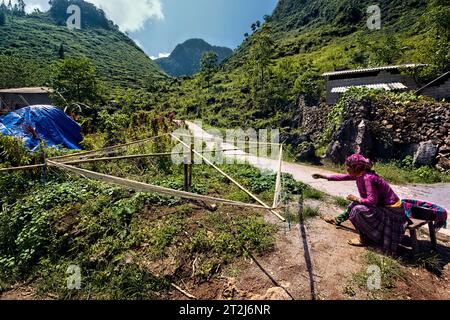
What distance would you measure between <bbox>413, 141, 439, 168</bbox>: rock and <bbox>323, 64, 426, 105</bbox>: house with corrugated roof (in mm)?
8104

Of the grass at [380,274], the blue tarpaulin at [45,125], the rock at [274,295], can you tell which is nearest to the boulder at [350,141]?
the grass at [380,274]

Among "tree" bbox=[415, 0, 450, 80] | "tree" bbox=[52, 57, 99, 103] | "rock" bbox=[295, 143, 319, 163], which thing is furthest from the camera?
"tree" bbox=[52, 57, 99, 103]

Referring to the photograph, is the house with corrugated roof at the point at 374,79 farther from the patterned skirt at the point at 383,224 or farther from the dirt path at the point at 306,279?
the dirt path at the point at 306,279

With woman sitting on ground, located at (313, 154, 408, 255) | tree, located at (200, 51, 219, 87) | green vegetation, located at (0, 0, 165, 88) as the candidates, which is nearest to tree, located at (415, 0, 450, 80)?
woman sitting on ground, located at (313, 154, 408, 255)

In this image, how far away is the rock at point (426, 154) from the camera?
9.38 metres

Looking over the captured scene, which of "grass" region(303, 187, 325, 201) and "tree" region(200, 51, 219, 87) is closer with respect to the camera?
"grass" region(303, 187, 325, 201)

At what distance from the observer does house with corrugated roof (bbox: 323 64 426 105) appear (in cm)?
1709

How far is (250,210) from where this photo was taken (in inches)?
203

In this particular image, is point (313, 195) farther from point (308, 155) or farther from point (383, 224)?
point (308, 155)

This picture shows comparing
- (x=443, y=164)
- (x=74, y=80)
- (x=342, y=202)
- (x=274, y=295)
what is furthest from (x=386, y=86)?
(x=74, y=80)

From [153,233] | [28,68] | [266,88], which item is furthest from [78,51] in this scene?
[153,233]

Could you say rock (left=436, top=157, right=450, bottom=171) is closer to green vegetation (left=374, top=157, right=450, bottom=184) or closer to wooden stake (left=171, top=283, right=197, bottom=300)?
green vegetation (left=374, top=157, right=450, bottom=184)

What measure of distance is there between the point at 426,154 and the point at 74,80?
2967 centimetres

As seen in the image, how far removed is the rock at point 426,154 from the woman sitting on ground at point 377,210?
25.6 ft
